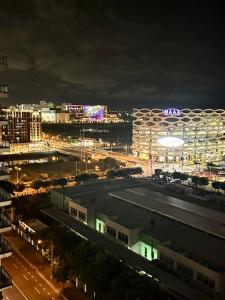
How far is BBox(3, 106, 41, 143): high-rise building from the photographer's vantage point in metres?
51.1

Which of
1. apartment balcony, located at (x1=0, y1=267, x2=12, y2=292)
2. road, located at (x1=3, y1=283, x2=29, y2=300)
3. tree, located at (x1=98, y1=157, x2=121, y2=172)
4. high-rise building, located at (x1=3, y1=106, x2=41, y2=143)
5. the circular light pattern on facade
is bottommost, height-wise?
road, located at (x1=3, y1=283, x2=29, y2=300)

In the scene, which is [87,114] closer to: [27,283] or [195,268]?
[27,283]

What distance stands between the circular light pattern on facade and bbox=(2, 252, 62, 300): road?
27.3 meters

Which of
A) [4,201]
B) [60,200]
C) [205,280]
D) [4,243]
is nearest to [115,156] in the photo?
[60,200]

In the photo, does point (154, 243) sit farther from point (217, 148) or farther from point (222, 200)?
point (217, 148)

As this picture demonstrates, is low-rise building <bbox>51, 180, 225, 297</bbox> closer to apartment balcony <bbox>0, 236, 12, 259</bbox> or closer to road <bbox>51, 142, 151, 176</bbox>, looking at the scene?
apartment balcony <bbox>0, 236, 12, 259</bbox>

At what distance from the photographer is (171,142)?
39.1m

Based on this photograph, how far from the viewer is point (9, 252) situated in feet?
20.3

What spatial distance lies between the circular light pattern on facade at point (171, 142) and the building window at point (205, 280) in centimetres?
2818

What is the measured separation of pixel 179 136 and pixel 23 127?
23.5 m

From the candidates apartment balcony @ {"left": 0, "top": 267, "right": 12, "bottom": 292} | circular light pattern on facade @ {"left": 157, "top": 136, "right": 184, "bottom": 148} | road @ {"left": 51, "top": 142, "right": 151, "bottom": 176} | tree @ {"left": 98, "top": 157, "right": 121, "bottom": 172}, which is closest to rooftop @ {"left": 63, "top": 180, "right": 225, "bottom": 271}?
apartment balcony @ {"left": 0, "top": 267, "right": 12, "bottom": 292}

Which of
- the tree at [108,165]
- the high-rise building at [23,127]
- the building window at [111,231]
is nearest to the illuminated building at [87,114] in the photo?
the high-rise building at [23,127]

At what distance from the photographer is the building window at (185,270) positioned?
11.5m

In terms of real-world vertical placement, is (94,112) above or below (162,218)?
above
